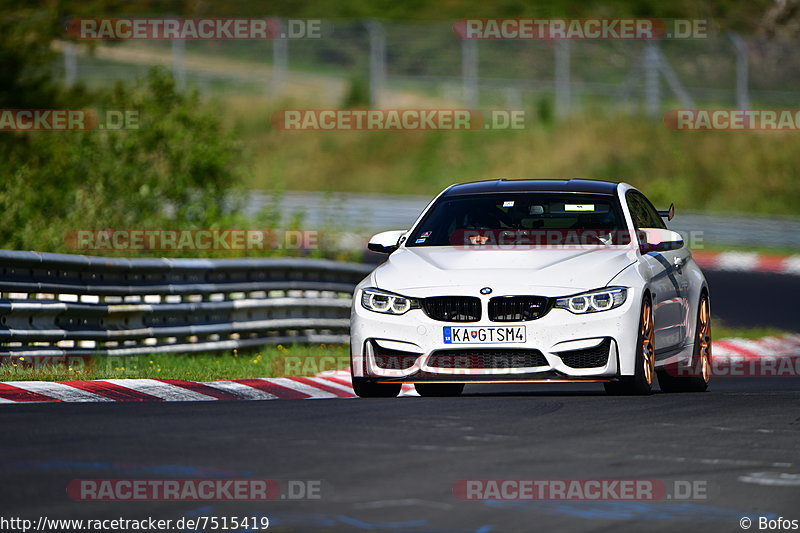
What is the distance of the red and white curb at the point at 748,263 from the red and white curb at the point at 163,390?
21632 mm

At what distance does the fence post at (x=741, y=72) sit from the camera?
40.7 metres

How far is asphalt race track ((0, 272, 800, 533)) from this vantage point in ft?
20.9

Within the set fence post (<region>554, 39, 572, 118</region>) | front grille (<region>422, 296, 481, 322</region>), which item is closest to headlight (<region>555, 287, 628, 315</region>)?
front grille (<region>422, 296, 481, 322</region>)

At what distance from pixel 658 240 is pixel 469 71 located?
3429 cm

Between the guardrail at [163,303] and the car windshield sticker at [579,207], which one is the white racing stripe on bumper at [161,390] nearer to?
the guardrail at [163,303]

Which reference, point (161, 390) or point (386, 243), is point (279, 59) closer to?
point (386, 243)

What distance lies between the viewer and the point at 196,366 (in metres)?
13.8

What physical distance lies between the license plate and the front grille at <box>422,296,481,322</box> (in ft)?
0.29

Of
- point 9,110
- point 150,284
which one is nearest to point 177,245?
point 150,284

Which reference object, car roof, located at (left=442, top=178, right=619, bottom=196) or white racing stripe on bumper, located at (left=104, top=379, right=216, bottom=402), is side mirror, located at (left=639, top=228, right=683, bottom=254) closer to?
car roof, located at (left=442, top=178, right=619, bottom=196)

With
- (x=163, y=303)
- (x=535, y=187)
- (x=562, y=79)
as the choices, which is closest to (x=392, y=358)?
(x=535, y=187)

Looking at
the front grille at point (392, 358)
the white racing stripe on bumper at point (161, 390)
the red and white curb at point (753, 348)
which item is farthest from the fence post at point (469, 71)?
the front grille at point (392, 358)

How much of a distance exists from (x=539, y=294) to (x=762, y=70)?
3597cm

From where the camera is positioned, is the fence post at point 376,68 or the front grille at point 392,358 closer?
the front grille at point 392,358
